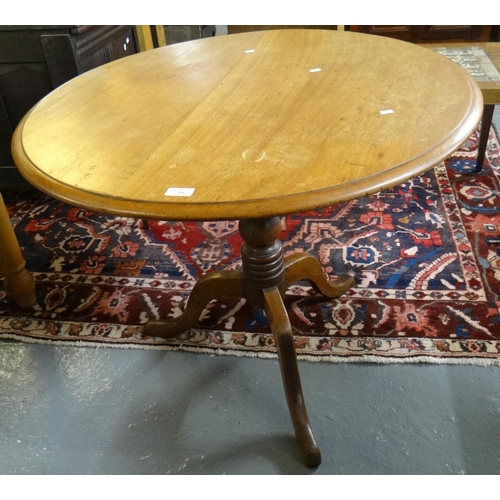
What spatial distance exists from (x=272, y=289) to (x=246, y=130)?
0.46 metres

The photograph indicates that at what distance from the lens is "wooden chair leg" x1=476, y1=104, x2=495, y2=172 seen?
6.08 ft

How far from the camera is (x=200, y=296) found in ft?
4.51

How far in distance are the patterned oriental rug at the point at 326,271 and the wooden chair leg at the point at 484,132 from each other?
58 millimetres

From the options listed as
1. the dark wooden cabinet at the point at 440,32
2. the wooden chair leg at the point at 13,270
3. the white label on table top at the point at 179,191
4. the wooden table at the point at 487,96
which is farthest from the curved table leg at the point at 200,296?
the dark wooden cabinet at the point at 440,32

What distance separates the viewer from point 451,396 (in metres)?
1.23

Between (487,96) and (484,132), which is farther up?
(487,96)

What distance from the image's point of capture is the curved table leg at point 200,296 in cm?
134

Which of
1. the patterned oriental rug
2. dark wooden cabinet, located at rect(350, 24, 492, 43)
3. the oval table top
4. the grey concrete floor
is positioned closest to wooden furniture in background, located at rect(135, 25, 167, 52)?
the patterned oriental rug

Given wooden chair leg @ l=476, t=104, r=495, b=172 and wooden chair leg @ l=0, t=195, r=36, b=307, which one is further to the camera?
wooden chair leg @ l=476, t=104, r=495, b=172

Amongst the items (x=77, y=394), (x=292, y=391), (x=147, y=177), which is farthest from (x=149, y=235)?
(x=147, y=177)

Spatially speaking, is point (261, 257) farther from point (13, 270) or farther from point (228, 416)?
point (13, 270)

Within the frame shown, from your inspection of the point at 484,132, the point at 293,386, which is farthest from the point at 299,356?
the point at 484,132

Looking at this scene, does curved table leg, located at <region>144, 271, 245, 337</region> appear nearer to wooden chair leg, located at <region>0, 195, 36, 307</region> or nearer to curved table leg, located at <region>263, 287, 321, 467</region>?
curved table leg, located at <region>263, 287, 321, 467</region>

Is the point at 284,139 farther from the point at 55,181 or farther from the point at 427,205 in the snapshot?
the point at 427,205
